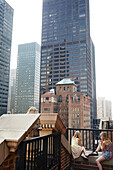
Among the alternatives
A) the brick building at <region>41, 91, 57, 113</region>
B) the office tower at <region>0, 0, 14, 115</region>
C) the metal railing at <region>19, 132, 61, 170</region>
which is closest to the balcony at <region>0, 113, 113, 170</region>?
the metal railing at <region>19, 132, 61, 170</region>

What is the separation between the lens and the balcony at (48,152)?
7.81 feet

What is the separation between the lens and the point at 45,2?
116m

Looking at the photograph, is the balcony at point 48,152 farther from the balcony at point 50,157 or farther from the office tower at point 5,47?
the office tower at point 5,47

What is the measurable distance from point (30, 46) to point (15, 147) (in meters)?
184

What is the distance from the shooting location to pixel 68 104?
64625 millimetres

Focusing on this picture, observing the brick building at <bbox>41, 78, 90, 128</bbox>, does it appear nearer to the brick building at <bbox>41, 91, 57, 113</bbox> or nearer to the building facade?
the brick building at <bbox>41, 91, 57, 113</bbox>

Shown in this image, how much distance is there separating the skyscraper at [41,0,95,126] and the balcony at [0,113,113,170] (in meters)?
89.7

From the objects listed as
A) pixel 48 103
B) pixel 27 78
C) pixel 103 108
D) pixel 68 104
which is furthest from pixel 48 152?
pixel 103 108

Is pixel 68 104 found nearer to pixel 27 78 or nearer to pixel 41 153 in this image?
pixel 41 153

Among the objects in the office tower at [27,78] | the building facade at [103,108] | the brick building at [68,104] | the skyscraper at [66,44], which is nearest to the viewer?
the brick building at [68,104]

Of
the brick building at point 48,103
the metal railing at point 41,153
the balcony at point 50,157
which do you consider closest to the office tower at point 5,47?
the brick building at point 48,103

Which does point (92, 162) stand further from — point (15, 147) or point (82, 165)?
point (15, 147)

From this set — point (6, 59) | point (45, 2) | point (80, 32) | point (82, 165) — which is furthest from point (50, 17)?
point (82, 165)

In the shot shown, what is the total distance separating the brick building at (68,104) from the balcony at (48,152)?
56.8 meters
